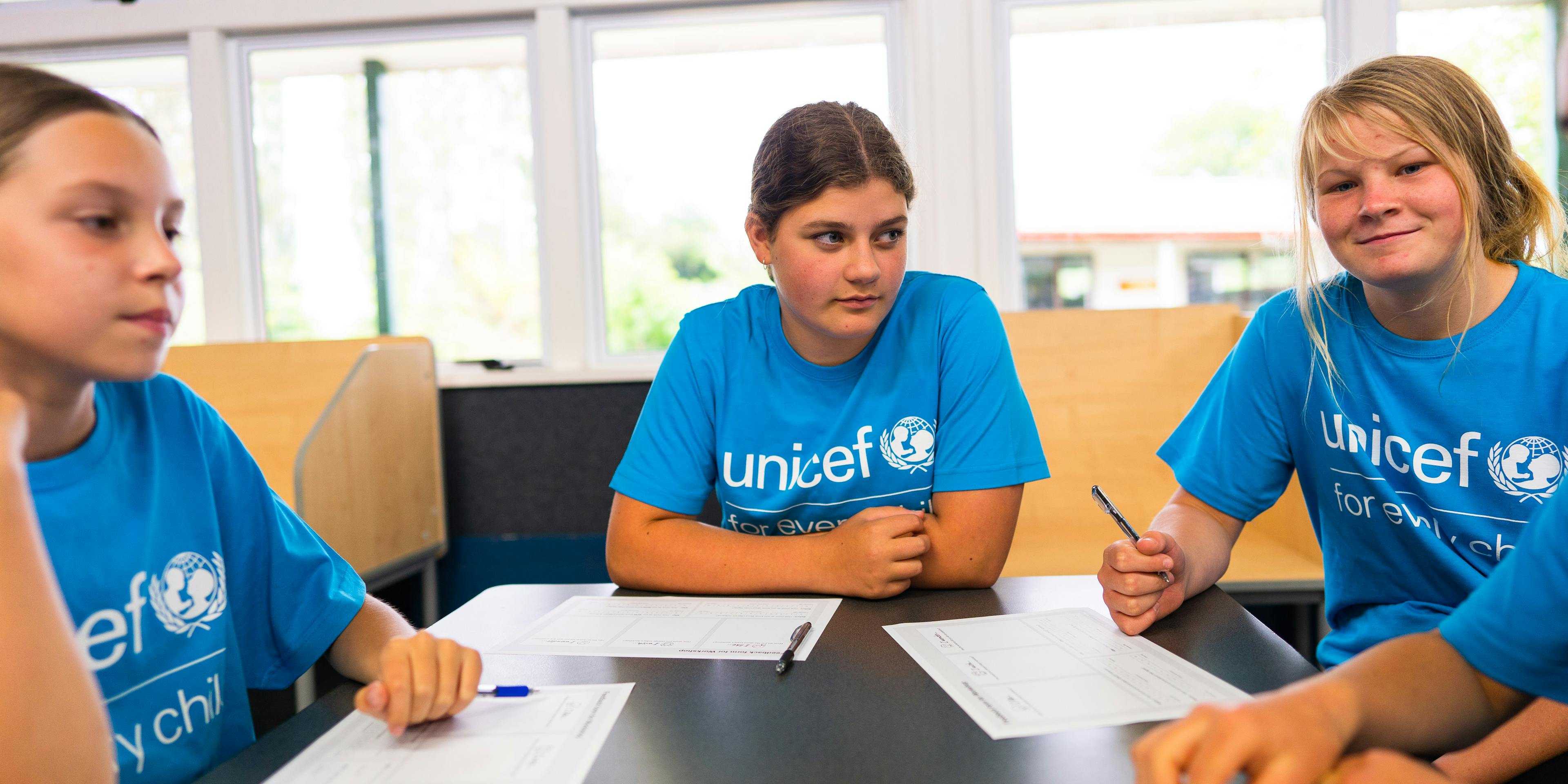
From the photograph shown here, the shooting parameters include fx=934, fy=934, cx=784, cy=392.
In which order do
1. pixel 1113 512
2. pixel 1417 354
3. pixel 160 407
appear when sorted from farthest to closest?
pixel 1417 354, pixel 1113 512, pixel 160 407

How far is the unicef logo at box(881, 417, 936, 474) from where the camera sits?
125 cm

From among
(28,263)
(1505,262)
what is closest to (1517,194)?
(1505,262)

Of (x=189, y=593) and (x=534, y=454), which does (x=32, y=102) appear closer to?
(x=189, y=593)

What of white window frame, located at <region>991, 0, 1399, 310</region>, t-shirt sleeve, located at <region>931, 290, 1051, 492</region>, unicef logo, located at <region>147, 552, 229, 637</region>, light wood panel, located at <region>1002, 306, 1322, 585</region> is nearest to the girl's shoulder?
unicef logo, located at <region>147, 552, 229, 637</region>

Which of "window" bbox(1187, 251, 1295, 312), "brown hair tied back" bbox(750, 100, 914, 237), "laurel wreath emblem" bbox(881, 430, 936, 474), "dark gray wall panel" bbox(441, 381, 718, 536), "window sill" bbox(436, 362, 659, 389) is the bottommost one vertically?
"dark gray wall panel" bbox(441, 381, 718, 536)

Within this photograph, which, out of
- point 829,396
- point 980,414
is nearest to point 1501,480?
point 980,414

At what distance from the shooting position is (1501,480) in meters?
1.00

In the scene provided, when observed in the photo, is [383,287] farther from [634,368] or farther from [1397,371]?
[1397,371]

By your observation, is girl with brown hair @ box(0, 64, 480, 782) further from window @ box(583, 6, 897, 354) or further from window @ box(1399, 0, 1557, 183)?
window @ box(1399, 0, 1557, 183)

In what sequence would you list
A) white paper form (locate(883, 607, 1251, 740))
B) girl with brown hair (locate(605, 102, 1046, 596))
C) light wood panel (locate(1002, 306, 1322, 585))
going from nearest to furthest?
white paper form (locate(883, 607, 1251, 740))
girl with brown hair (locate(605, 102, 1046, 596))
light wood panel (locate(1002, 306, 1322, 585))

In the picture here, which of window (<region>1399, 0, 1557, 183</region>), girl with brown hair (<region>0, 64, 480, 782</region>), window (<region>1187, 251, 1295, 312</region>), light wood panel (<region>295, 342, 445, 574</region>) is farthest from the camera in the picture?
window (<region>1187, 251, 1295, 312</region>)

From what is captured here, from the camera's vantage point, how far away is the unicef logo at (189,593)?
792mm

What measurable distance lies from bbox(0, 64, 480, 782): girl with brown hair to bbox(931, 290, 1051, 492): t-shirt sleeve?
672 mm

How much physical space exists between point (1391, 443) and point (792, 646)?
2.45 feet
